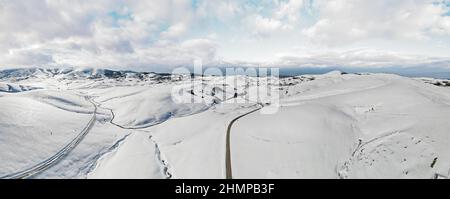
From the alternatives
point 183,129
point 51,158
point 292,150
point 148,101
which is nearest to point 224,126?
point 183,129

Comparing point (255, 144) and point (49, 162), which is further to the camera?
point (49, 162)

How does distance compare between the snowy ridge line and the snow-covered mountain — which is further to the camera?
the snowy ridge line

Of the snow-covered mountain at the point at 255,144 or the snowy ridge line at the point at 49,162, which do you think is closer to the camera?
the snow-covered mountain at the point at 255,144

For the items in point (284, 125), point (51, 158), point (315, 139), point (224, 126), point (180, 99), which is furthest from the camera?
point (180, 99)

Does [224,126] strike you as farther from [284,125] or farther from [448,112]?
[448,112]

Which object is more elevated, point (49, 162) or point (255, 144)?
point (255, 144)
